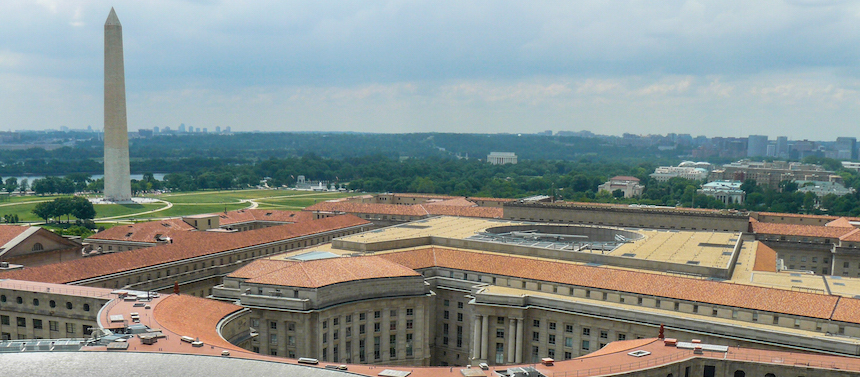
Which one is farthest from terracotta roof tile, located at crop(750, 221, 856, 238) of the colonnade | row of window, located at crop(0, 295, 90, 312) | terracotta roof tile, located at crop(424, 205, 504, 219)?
row of window, located at crop(0, 295, 90, 312)

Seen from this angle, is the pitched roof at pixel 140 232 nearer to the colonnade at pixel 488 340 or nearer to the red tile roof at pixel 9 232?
the red tile roof at pixel 9 232

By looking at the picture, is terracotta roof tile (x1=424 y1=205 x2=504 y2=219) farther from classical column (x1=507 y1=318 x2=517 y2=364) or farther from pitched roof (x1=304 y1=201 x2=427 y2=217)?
classical column (x1=507 y1=318 x2=517 y2=364)

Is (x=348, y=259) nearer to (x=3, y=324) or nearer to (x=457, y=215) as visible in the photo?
(x=3, y=324)

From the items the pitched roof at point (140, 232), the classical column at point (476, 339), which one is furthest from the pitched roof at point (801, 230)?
the pitched roof at point (140, 232)

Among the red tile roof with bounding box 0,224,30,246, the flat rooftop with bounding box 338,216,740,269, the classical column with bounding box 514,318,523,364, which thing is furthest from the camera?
the red tile roof with bounding box 0,224,30,246

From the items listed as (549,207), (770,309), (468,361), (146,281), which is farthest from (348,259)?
(549,207)

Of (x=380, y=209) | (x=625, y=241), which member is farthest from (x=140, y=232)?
(x=625, y=241)

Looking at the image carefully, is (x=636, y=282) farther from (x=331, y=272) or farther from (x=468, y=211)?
(x=468, y=211)
